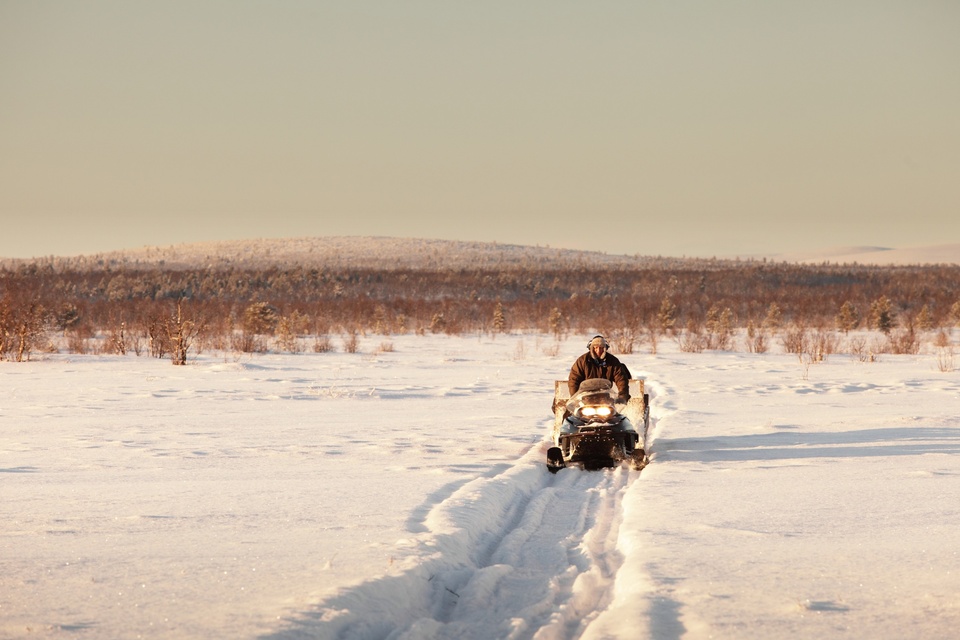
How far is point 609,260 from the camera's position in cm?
15388

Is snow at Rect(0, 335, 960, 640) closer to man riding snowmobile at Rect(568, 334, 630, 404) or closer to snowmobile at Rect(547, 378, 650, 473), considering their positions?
snowmobile at Rect(547, 378, 650, 473)

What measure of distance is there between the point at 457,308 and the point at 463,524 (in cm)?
5252

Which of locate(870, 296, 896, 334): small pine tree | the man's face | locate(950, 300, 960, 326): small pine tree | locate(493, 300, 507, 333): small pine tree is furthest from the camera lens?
locate(950, 300, 960, 326): small pine tree

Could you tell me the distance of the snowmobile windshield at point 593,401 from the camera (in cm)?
1105

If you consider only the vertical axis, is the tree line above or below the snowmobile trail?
above

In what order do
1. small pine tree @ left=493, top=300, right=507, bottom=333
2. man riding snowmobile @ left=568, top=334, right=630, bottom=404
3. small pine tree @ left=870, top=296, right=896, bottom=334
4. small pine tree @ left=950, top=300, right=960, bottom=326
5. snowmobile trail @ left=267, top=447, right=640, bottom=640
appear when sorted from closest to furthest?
snowmobile trail @ left=267, top=447, right=640, bottom=640 < man riding snowmobile @ left=568, top=334, right=630, bottom=404 < small pine tree @ left=870, top=296, right=896, bottom=334 < small pine tree @ left=493, top=300, right=507, bottom=333 < small pine tree @ left=950, top=300, right=960, bottom=326

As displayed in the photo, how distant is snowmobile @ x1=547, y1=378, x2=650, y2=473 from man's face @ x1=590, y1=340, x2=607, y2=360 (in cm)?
57

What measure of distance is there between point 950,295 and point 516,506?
74145 mm

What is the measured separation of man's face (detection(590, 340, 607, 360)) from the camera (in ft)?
39.8

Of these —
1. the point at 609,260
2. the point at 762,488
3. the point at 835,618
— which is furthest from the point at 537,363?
the point at 609,260

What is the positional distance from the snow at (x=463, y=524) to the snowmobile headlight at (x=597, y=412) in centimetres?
64

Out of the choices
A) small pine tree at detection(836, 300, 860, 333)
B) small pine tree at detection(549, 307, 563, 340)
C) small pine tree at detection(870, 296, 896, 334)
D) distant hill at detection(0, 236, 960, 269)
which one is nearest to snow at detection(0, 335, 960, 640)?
small pine tree at detection(549, 307, 563, 340)

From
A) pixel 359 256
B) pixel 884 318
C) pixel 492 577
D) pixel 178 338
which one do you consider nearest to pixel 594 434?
pixel 492 577

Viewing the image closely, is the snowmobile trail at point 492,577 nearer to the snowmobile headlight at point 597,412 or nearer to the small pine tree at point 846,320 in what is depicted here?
the snowmobile headlight at point 597,412
